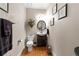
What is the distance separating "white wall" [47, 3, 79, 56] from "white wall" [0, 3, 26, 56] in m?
0.40

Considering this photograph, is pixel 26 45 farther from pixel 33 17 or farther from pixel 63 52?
pixel 63 52

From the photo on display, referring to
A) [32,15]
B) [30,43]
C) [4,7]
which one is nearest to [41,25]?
[32,15]

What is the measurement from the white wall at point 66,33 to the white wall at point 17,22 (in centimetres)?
40

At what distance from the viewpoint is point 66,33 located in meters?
1.31

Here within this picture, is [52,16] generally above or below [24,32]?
above

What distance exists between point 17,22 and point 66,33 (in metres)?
0.71

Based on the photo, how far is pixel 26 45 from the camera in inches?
54.1

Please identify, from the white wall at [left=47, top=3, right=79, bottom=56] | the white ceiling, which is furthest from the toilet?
the white ceiling

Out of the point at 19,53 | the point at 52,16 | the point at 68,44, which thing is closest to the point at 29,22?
the point at 52,16

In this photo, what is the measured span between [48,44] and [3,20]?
716mm

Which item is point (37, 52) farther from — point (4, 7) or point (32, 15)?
point (4, 7)

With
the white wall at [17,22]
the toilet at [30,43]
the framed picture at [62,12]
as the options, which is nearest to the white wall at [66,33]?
the framed picture at [62,12]

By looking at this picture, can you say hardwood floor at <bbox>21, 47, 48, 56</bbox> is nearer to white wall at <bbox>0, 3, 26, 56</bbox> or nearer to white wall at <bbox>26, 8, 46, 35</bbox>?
white wall at <bbox>0, 3, 26, 56</bbox>

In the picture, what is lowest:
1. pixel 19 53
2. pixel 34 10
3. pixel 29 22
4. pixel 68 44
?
pixel 19 53
